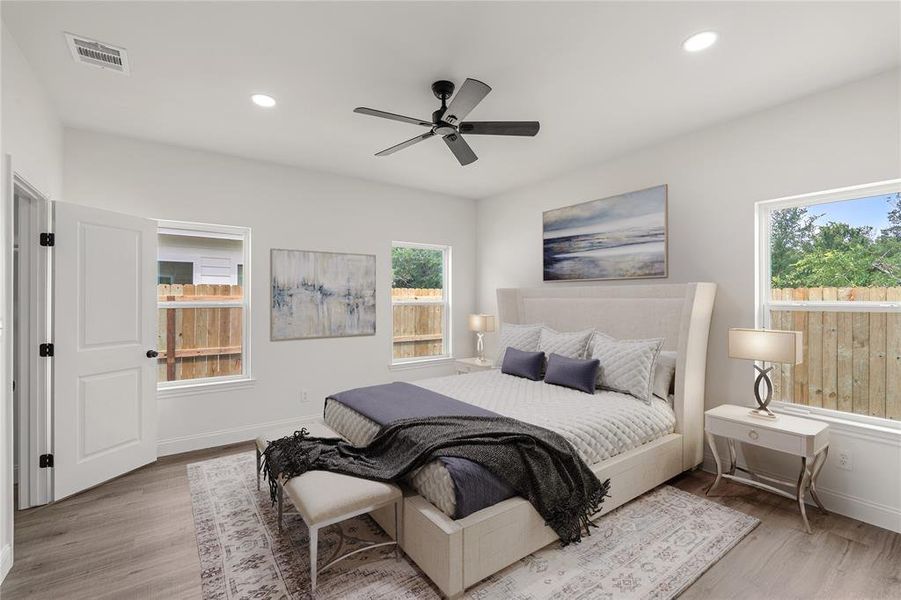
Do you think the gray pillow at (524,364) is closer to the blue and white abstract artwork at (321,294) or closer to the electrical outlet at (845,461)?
the blue and white abstract artwork at (321,294)

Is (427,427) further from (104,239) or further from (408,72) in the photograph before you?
(104,239)

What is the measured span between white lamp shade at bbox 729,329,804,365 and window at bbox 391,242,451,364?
3.37m

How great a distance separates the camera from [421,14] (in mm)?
2033

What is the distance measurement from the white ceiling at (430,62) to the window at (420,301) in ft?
6.24

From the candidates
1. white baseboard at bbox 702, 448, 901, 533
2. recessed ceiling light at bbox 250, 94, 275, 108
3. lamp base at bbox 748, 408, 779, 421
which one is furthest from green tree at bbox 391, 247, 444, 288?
white baseboard at bbox 702, 448, 901, 533

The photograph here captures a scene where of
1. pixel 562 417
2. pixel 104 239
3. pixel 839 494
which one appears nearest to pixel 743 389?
pixel 839 494

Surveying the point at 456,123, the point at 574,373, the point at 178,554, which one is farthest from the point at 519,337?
the point at 178,554

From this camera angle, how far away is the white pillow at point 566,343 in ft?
12.3

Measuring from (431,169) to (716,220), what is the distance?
103 inches

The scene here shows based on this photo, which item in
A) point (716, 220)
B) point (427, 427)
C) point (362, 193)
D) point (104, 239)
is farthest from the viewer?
point (362, 193)

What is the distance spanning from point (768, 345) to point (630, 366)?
0.88 m

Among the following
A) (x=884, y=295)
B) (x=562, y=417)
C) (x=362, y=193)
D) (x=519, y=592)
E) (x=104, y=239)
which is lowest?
(x=519, y=592)

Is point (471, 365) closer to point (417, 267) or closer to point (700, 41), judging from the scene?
point (417, 267)

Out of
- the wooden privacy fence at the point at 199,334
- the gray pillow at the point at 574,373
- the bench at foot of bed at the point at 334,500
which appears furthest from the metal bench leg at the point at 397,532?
the wooden privacy fence at the point at 199,334
